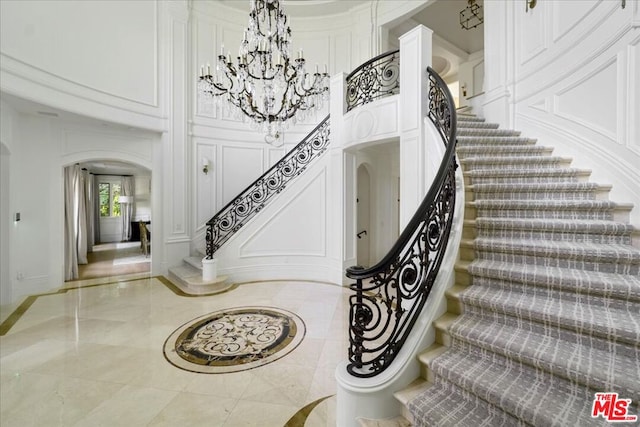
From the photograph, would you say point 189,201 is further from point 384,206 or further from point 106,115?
point 384,206

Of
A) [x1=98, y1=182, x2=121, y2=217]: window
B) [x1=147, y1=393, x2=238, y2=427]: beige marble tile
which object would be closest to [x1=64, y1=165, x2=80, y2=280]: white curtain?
[x1=147, y1=393, x2=238, y2=427]: beige marble tile

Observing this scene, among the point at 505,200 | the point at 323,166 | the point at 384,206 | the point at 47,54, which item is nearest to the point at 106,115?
the point at 47,54

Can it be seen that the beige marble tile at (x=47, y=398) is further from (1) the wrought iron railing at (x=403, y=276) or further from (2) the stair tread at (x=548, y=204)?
(2) the stair tread at (x=548, y=204)

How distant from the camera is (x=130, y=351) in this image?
2891 millimetres

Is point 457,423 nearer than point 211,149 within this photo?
Yes

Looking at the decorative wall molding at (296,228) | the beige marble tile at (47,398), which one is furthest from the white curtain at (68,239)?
the beige marble tile at (47,398)

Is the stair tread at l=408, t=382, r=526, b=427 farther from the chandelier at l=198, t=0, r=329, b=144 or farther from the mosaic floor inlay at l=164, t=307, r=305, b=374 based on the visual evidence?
the chandelier at l=198, t=0, r=329, b=144

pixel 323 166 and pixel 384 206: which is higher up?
pixel 323 166

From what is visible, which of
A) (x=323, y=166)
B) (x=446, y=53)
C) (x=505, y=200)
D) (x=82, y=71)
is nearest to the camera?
(x=505, y=200)

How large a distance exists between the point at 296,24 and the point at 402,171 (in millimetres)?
5680

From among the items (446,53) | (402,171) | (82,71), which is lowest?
(402,171)

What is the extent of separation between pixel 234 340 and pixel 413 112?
12.6 feet

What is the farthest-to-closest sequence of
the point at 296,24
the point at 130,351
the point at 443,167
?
the point at 296,24
the point at 130,351
the point at 443,167

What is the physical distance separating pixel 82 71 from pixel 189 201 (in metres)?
2.92
